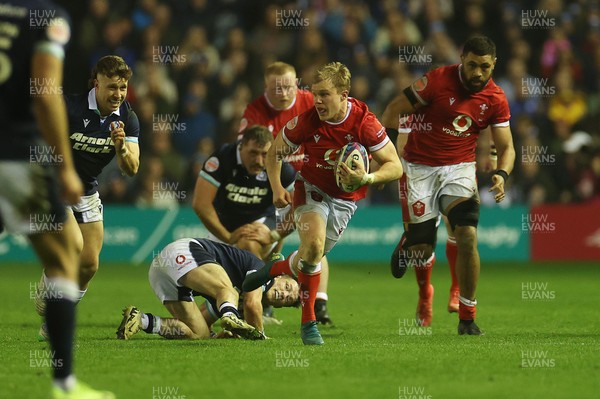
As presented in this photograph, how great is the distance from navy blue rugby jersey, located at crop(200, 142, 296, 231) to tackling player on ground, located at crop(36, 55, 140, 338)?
5.24 ft

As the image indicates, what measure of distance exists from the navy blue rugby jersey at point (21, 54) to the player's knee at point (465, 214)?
15.8ft

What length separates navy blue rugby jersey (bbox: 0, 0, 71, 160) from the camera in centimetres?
572

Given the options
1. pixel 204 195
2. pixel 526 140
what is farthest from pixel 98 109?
pixel 526 140

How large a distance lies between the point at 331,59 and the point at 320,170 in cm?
1161

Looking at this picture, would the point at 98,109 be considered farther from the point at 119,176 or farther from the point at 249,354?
the point at 119,176

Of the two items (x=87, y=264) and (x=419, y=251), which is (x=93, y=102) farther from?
(x=419, y=251)

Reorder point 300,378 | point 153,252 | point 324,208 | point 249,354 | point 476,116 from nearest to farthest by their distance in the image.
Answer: point 300,378, point 249,354, point 324,208, point 476,116, point 153,252

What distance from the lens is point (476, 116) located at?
33.4 ft

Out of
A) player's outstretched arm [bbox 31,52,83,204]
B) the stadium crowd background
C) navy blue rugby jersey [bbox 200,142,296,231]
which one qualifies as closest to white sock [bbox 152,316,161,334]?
navy blue rugby jersey [bbox 200,142,296,231]

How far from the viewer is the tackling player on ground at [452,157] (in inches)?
385

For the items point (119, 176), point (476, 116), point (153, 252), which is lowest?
point (153, 252)

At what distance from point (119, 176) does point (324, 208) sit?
35.0ft

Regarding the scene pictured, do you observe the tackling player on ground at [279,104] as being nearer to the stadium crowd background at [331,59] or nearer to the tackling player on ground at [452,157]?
the tackling player on ground at [452,157]

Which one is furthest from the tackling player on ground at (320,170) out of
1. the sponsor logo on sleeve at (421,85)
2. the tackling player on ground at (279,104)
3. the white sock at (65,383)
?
the white sock at (65,383)
